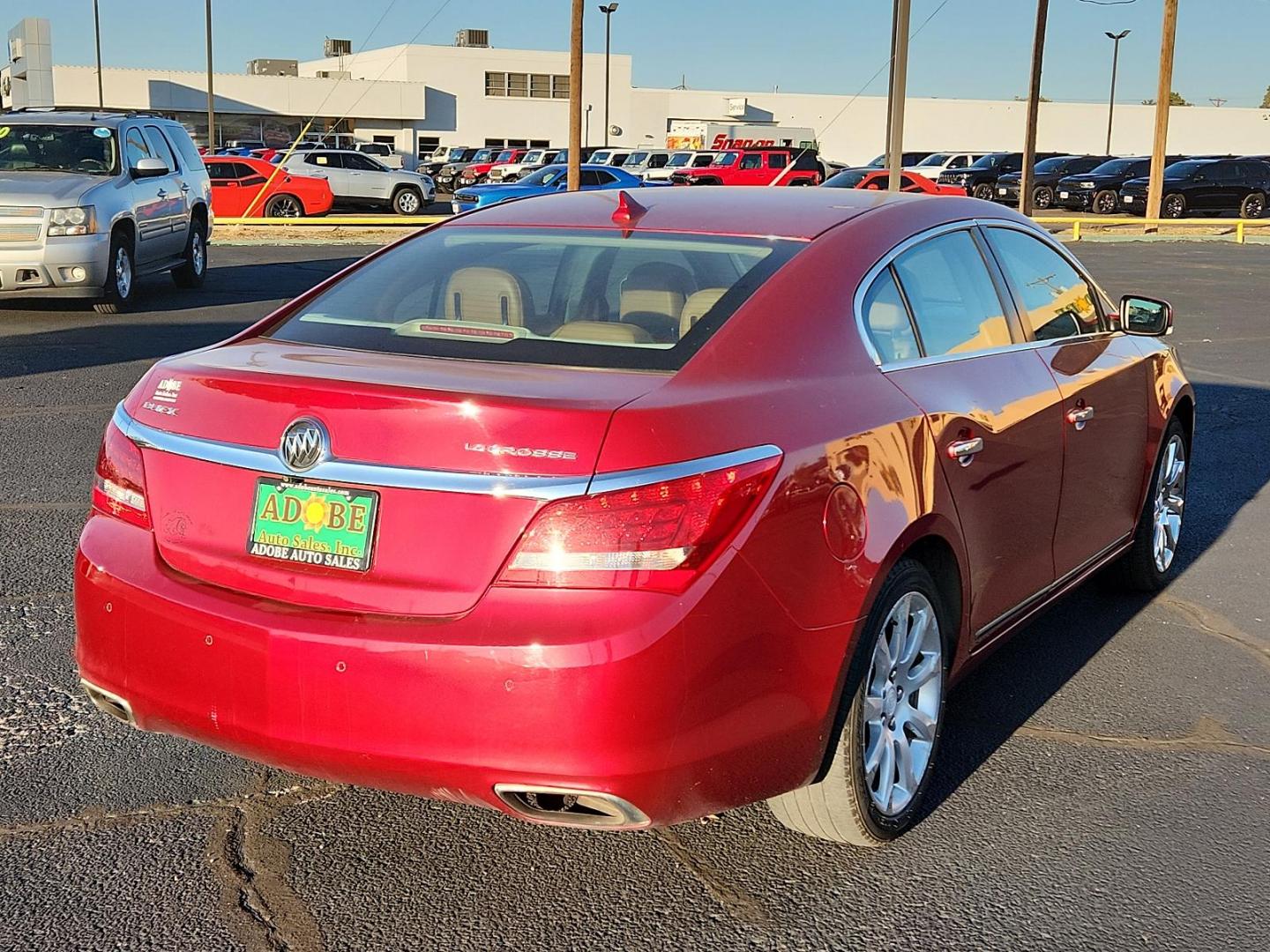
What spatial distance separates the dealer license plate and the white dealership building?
211 ft

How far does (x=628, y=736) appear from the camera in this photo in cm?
293

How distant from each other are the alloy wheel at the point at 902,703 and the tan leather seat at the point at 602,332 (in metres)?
0.90

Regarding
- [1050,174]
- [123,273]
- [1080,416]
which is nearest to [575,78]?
[123,273]

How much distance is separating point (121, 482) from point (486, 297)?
3.62 ft

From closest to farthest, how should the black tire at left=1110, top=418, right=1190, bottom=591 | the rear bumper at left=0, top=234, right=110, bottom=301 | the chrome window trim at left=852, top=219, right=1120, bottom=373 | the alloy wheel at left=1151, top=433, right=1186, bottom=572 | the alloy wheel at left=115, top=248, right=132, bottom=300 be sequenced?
1. the chrome window trim at left=852, top=219, right=1120, bottom=373
2. the black tire at left=1110, top=418, right=1190, bottom=591
3. the alloy wheel at left=1151, top=433, right=1186, bottom=572
4. the rear bumper at left=0, top=234, right=110, bottom=301
5. the alloy wheel at left=115, top=248, right=132, bottom=300

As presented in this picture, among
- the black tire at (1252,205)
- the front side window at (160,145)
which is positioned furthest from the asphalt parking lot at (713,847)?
the black tire at (1252,205)

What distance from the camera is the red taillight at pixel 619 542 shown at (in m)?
2.90

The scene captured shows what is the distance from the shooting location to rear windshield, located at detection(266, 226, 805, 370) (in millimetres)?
3516

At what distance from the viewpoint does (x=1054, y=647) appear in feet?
17.3

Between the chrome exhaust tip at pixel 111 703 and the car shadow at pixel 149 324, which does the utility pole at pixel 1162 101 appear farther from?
the chrome exhaust tip at pixel 111 703

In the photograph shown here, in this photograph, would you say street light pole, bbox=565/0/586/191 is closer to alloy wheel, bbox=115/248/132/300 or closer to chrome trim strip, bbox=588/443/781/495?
alloy wheel, bbox=115/248/132/300

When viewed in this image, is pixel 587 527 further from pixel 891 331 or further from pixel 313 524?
pixel 891 331

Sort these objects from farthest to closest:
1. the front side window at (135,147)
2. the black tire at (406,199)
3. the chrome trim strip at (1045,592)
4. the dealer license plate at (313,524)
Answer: the black tire at (406,199) → the front side window at (135,147) → the chrome trim strip at (1045,592) → the dealer license plate at (313,524)

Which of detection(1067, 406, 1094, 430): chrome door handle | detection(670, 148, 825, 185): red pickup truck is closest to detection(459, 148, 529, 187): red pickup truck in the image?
detection(670, 148, 825, 185): red pickup truck
